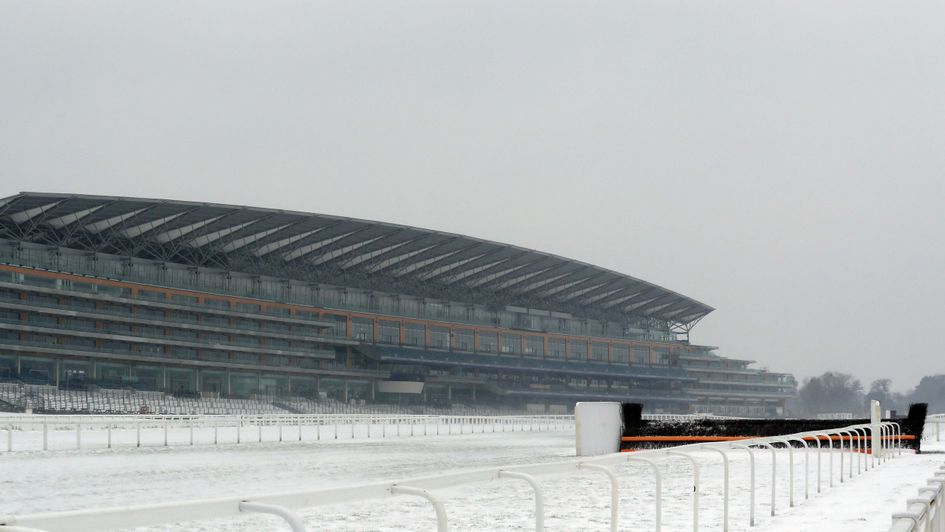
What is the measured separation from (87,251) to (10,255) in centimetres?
657

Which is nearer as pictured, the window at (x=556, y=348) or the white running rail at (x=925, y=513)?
the white running rail at (x=925, y=513)

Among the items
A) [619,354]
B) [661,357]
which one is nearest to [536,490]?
[619,354]

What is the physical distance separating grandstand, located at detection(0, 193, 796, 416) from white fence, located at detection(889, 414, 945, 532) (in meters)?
77.4

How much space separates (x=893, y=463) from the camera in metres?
24.2

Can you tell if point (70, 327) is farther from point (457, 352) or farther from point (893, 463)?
point (893, 463)

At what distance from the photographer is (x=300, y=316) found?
331ft

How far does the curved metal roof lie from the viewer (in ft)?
274

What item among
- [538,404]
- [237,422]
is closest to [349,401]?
[538,404]

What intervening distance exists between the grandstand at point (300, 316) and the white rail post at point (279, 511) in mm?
77960

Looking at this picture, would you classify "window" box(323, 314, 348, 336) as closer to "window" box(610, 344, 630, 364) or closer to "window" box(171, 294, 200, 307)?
"window" box(171, 294, 200, 307)

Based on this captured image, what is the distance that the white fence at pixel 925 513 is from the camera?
490cm

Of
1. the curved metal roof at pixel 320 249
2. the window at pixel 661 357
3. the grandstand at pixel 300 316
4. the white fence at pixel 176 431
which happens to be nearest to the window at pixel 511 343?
the grandstand at pixel 300 316

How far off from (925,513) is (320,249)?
307ft

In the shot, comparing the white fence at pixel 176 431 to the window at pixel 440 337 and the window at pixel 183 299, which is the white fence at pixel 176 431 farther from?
the window at pixel 440 337
